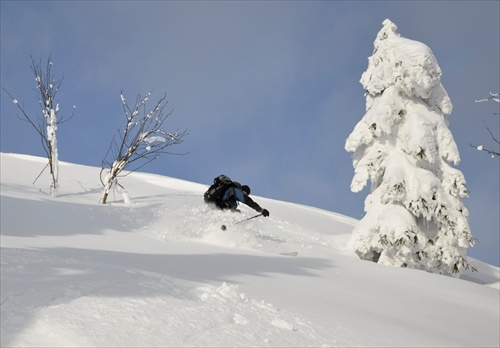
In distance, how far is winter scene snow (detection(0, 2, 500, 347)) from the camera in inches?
109

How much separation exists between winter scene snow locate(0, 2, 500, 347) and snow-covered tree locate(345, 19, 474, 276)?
5 centimetres

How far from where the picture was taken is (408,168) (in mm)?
14742

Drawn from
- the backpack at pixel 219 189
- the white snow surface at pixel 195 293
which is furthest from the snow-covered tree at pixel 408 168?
the backpack at pixel 219 189

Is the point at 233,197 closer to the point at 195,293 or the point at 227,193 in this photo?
the point at 227,193

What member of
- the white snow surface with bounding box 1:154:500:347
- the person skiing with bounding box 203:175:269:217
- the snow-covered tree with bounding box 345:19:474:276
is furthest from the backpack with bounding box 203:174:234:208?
the snow-covered tree with bounding box 345:19:474:276

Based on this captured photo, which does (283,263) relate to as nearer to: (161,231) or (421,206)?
(161,231)

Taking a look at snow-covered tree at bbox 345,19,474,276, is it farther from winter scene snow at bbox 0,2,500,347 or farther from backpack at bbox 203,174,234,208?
backpack at bbox 203,174,234,208

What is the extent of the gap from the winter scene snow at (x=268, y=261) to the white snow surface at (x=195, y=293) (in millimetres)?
17

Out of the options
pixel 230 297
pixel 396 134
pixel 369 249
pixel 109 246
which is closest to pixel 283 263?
pixel 109 246

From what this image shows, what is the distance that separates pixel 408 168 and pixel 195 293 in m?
12.8

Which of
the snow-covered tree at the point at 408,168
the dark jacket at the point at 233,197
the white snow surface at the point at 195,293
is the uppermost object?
the snow-covered tree at the point at 408,168

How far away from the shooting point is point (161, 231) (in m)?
8.97

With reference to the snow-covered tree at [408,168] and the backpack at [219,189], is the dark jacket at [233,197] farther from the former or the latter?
the snow-covered tree at [408,168]

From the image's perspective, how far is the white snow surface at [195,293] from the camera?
8.46ft
